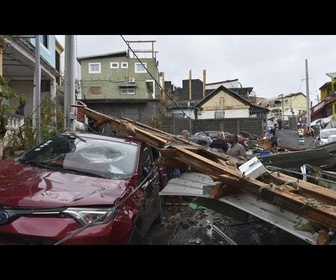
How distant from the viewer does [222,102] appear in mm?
38531

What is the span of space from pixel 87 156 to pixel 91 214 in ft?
4.70

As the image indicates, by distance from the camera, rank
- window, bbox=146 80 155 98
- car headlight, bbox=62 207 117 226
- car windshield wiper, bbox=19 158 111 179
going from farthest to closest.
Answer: window, bbox=146 80 155 98 → car windshield wiper, bbox=19 158 111 179 → car headlight, bbox=62 207 117 226

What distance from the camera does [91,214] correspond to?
3.20 metres

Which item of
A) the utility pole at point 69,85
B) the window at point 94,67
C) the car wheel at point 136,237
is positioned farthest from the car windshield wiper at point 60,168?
the window at point 94,67

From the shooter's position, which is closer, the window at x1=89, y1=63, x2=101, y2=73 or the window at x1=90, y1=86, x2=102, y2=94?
the window at x1=90, y1=86, x2=102, y2=94

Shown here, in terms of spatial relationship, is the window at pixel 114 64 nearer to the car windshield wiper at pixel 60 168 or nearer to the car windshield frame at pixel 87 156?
the car windshield frame at pixel 87 156

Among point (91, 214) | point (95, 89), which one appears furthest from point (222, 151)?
point (95, 89)

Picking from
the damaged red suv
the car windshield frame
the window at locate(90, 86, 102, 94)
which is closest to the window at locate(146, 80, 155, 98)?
the window at locate(90, 86, 102, 94)

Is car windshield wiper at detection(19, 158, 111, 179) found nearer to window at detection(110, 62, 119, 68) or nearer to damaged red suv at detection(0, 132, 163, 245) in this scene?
damaged red suv at detection(0, 132, 163, 245)

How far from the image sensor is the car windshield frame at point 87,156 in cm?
416

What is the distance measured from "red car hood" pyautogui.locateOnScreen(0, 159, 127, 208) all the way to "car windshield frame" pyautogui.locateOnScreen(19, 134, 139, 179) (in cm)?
23

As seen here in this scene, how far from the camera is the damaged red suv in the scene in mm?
3002

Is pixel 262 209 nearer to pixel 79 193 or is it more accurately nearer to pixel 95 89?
pixel 79 193
